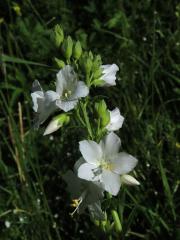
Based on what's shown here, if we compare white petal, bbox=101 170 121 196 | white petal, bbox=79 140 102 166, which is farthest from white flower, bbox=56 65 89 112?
white petal, bbox=101 170 121 196

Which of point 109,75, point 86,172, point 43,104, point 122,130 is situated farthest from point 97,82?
point 122,130

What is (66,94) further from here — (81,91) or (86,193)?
(86,193)

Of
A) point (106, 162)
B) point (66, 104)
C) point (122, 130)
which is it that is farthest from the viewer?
point (122, 130)

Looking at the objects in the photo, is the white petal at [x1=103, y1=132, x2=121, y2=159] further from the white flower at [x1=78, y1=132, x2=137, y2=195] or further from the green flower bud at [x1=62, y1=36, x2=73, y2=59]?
the green flower bud at [x1=62, y1=36, x2=73, y2=59]

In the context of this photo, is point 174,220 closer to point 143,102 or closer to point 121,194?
point 121,194

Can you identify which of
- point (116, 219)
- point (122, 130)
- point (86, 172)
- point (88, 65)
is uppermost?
point (88, 65)
